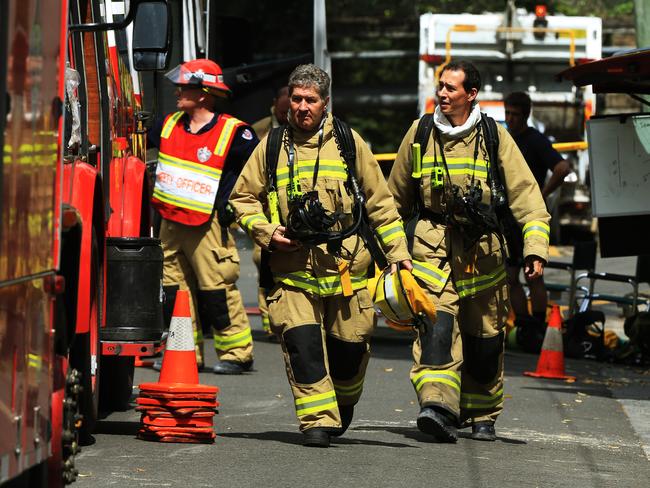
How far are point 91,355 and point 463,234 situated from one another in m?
2.02

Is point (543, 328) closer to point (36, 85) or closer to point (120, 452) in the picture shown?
point (120, 452)

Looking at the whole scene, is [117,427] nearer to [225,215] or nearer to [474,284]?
[474,284]

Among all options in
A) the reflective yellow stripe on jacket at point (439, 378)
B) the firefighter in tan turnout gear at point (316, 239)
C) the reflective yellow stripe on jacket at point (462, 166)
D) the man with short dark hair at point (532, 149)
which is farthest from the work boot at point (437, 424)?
the man with short dark hair at point (532, 149)

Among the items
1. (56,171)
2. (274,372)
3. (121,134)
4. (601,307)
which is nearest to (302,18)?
(601,307)

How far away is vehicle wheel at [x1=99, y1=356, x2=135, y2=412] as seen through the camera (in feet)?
28.5

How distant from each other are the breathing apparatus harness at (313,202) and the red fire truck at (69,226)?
625 mm

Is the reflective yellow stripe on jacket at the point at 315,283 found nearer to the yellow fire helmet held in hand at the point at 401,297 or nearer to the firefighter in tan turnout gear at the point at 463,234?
the yellow fire helmet held in hand at the point at 401,297

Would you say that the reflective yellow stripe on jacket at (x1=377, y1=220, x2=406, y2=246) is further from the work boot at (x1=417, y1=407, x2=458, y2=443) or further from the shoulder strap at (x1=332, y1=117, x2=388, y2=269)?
the work boot at (x1=417, y1=407, x2=458, y2=443)

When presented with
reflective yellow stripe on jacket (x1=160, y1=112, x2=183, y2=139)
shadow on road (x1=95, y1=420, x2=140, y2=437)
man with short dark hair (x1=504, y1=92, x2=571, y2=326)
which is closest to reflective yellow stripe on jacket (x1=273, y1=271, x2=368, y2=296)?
shadow on road (x1=95, y1=420, x2=140, y2=437)

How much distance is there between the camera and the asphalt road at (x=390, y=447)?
274 inches

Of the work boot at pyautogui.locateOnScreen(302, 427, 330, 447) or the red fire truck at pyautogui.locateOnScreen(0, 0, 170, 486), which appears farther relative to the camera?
the work boot at pyautogui.locateOnScreen(302, 427, 330, 447)

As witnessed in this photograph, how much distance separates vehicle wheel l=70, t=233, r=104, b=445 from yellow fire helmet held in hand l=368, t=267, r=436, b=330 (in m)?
1.31

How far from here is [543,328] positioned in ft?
41.3

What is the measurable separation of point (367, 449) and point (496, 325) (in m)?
1.01
